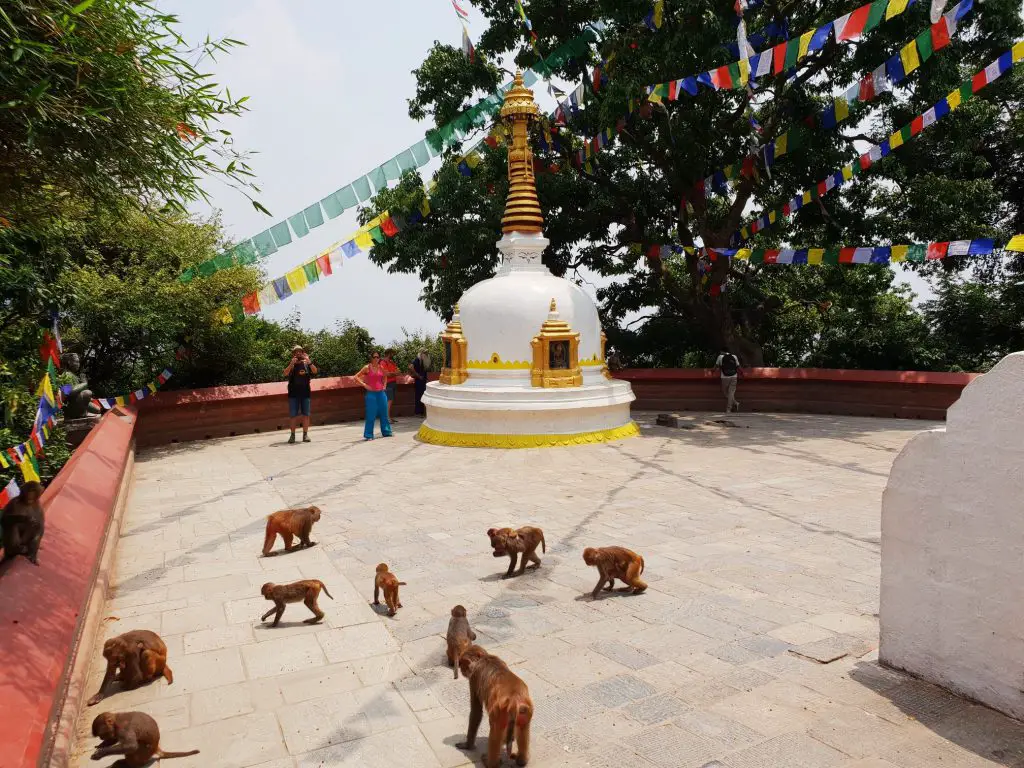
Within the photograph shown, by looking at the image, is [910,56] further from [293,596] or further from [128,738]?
[128,738]

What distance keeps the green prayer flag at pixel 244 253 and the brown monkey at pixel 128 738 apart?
11542 mm

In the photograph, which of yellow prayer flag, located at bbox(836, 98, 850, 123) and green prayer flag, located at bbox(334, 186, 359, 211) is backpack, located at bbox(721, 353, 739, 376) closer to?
yellow prayer flag, located at bbox(836, 98, 850, 123)

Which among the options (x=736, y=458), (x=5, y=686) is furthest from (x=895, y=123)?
(x=5, y=686)

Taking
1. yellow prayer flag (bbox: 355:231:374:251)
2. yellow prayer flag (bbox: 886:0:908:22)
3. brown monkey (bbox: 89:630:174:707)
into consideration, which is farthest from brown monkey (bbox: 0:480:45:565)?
yellow prayer flag (bbox: 886:0:908:22)

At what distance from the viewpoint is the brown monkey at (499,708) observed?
11.0 feet

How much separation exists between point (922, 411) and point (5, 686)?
17.1 m

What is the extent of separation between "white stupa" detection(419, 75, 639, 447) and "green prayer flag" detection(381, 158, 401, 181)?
107 inches

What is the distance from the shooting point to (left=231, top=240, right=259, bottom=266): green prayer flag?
13664 mm

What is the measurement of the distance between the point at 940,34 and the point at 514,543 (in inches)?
403

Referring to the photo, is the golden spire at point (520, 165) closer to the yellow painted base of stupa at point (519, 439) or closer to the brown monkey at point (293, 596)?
the yellow painted base of stupa at point (519, 439)

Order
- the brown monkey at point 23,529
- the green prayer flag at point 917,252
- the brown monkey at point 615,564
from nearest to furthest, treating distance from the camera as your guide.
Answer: the brown monkey at point 23,529
the brown monkey at point 615,564
the green prayer flag at point 917,252

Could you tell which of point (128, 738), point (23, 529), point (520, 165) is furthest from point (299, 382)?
point (128, 738)

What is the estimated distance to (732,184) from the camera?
18.5 metres

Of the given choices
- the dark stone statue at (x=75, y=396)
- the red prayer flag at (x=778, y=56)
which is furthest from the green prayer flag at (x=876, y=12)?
the dark stone statue at (x=75, y=396)
